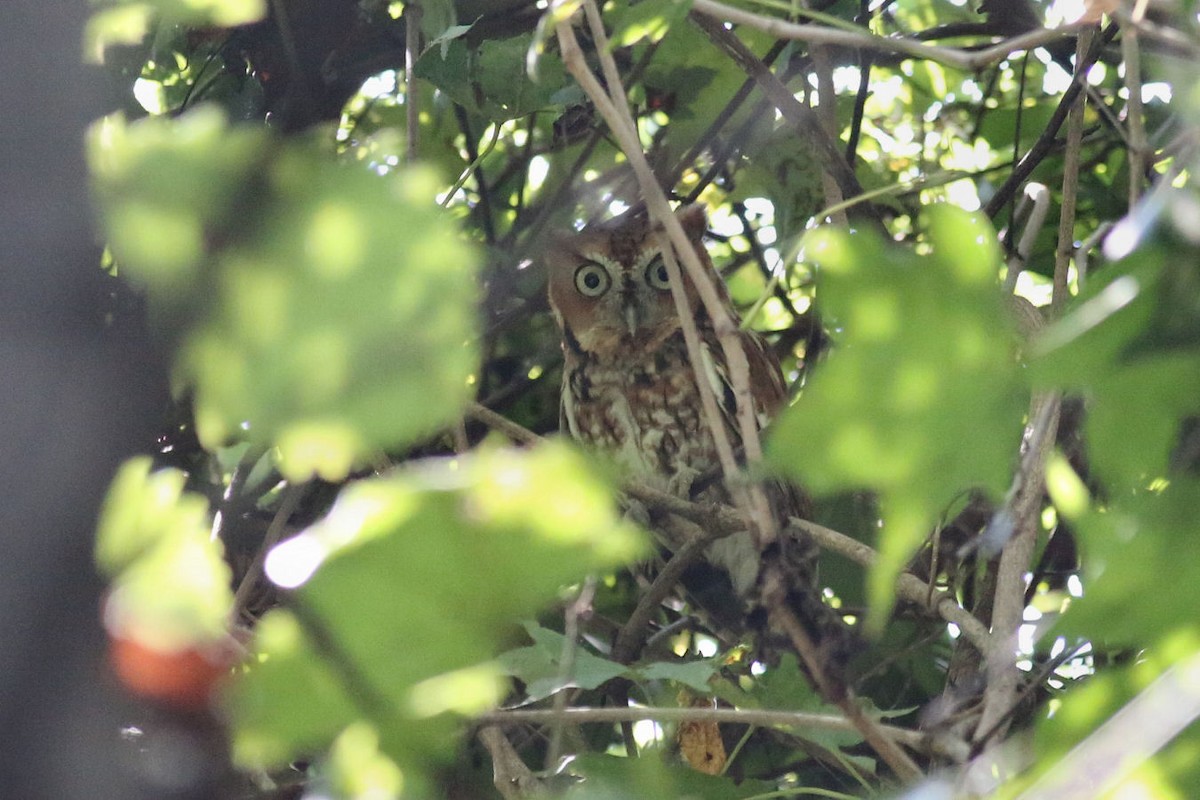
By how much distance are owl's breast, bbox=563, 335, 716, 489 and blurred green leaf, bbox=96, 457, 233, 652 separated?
178 cm

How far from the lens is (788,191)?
197cm

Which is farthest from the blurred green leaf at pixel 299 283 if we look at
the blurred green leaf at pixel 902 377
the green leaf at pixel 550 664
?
the green leaf at pixel 550 664

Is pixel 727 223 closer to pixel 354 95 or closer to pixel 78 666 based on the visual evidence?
pixel 354 95

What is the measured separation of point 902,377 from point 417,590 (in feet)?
0.63

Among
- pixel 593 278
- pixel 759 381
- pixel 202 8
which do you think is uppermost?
pixel 593 278

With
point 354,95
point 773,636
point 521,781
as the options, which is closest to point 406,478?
point 773,636

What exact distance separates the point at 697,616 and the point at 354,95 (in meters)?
0.92

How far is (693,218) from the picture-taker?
79.7 inches

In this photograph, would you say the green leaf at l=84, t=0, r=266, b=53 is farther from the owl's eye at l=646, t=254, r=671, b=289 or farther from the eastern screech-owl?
the owl's eye at l=646, t=254, r=671, b=289

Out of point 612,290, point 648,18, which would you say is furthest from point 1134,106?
point 612,290

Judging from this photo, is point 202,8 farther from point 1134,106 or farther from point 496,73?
point 496,73

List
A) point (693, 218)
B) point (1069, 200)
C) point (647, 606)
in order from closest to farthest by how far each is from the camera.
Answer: point (1069, 200) < point (647, 606) < point (693, 218)

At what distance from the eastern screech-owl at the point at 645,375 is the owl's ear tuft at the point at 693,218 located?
0.01 m

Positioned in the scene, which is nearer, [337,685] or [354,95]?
[337,685]
